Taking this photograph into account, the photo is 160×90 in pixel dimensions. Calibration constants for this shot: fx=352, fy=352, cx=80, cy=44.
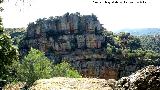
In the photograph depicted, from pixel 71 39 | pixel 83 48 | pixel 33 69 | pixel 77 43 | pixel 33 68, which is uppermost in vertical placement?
pixel 33 68

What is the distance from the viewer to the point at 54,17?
179250mm

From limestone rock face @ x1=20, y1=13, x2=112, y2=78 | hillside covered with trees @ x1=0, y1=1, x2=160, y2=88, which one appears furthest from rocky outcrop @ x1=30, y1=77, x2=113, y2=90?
limestone rock face @ x1=20, y1=13, x2=112, y2=78

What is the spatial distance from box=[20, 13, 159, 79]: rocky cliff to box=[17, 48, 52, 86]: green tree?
72.9m

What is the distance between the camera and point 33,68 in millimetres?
72062

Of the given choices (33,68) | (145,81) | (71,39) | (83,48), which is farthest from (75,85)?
(71,39)

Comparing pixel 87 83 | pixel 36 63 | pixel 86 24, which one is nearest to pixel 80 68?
pixel 86 24

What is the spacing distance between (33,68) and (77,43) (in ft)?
305

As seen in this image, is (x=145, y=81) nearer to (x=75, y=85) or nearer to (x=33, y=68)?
(x=75, y=85)

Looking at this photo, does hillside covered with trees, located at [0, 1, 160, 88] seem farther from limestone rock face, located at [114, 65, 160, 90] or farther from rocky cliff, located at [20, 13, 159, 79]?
limestone rock face, located at [114, 65, 160, 90]

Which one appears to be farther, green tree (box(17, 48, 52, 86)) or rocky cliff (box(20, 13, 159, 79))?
rocky cliff (box(20, 13, 159, 79))

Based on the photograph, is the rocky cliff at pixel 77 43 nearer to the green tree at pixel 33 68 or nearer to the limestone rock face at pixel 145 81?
the green tree at pixel 33 68

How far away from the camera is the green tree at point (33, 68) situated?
7012 centimetres

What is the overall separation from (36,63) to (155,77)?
→ 69.3m

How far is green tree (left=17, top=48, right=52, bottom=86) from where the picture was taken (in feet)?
230
